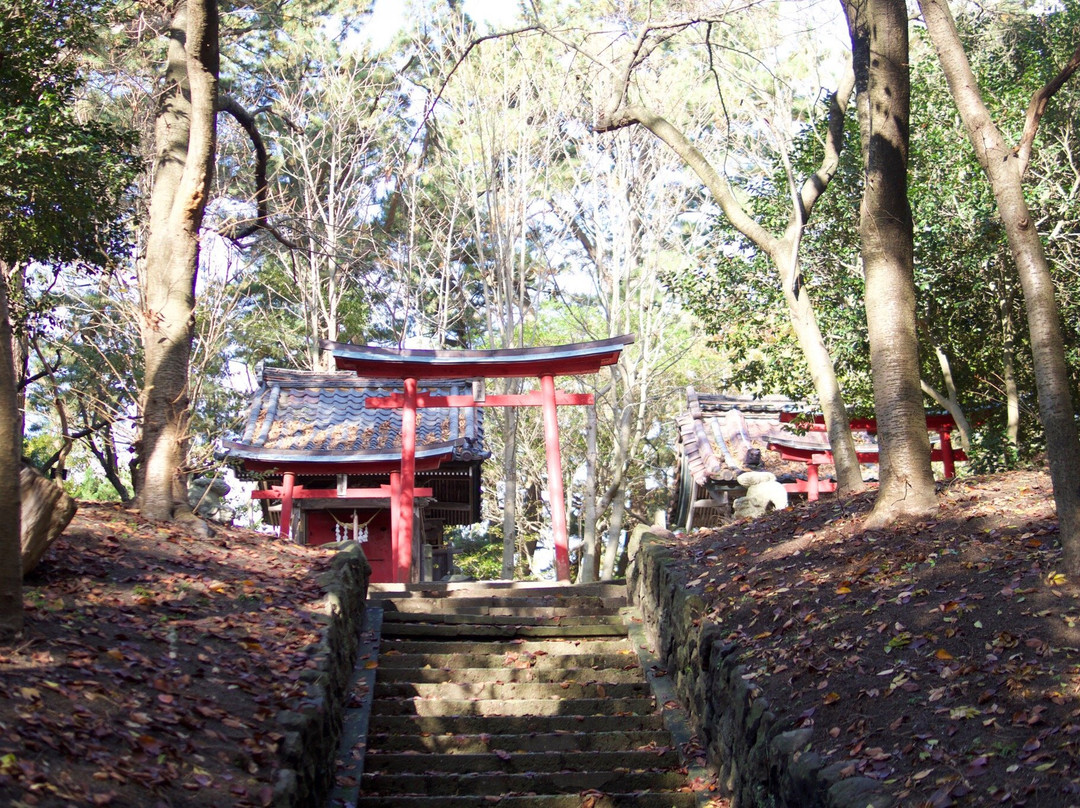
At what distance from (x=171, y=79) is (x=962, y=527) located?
9011 millimetres

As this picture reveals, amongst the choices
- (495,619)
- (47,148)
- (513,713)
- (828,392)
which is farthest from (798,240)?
(47,148)

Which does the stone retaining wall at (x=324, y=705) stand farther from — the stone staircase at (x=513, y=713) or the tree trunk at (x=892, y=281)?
the tree trunk at (x=892, y=281)

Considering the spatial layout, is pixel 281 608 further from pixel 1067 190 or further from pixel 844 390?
pixel 1067 190

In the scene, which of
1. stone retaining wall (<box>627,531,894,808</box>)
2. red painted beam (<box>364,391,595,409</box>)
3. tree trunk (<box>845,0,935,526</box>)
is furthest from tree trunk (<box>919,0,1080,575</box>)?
red painted beam (<box>364,391,595,409</box>)

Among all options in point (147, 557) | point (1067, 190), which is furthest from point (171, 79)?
point (1067, 190)

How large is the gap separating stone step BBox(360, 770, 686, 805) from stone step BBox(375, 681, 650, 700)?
50.9 inches

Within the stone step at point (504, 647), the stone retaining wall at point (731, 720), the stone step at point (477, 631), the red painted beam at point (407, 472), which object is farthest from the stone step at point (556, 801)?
the red painted beam at point (407, 472)

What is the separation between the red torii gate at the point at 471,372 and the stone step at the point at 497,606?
200cm

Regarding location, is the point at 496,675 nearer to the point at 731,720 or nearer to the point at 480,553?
the point at 731,720

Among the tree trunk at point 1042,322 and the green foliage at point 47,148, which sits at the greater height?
the green foliage at point 47,148

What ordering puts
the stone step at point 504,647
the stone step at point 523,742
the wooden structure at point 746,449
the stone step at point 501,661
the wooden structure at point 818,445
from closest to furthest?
the stone step at point 523,742
the stone step at point 501,661
the stone step at point 504,647
the wooden structure at point 818,445
the wooden structure at point 746,449

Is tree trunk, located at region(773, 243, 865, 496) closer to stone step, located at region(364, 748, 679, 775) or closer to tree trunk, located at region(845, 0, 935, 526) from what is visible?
tree trunk, located at region(845, 0, 935, 526)

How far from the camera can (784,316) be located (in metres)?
13.8

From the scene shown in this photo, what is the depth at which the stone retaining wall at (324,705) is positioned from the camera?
19.1 feet
